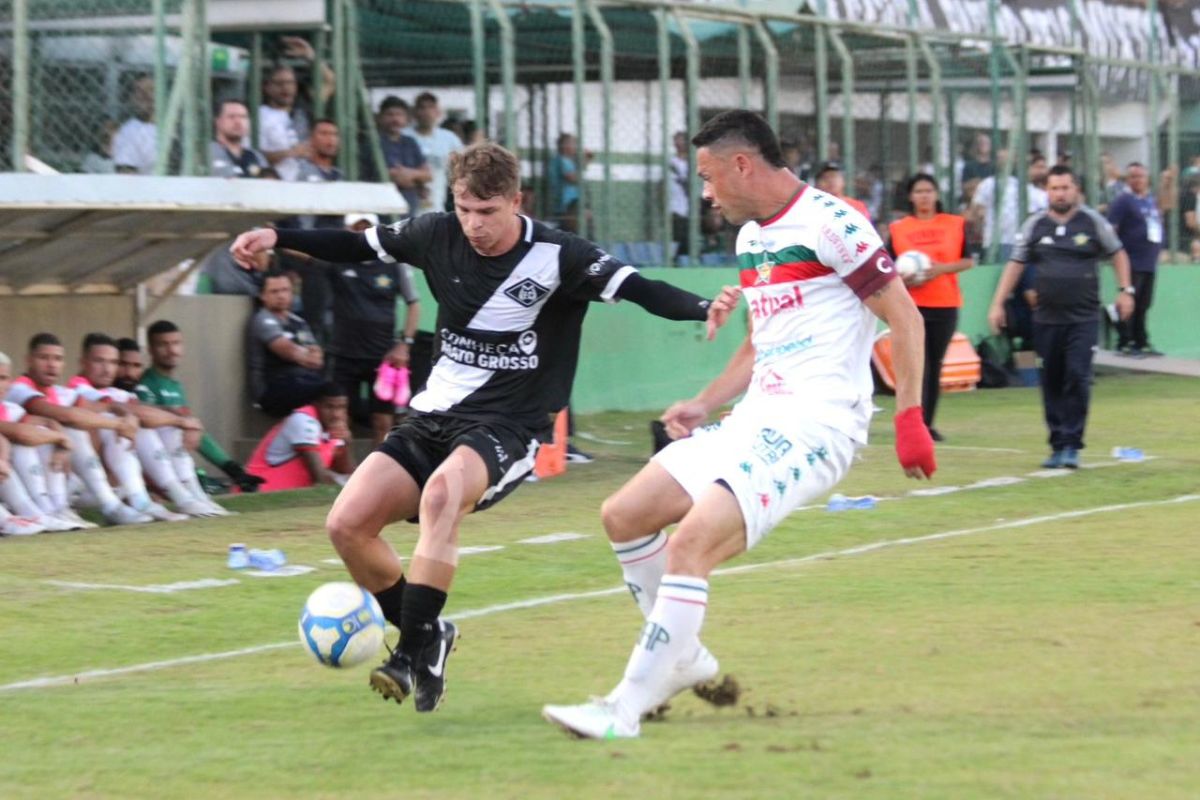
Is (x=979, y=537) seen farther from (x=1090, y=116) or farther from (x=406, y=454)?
(x=1090, y=116)

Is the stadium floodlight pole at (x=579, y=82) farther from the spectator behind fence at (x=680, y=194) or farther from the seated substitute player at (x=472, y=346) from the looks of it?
the seated substitute player at (x=472, y=346)

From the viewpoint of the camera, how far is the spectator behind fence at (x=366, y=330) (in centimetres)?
1538

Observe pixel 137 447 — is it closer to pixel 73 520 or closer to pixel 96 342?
pixel 96 342

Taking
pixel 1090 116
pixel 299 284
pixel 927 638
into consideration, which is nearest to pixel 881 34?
pixel 1090 116

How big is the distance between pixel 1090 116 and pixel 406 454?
75.2 ft

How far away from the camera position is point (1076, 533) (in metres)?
11.5

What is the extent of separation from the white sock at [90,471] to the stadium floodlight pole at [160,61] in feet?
9.32

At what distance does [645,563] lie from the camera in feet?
22.2

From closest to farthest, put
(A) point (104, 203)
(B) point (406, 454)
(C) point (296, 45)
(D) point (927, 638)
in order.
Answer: (B) point (406, 454) < (D) point (927, 638) < (A) point (104, 203) < (C) point (296, 45)

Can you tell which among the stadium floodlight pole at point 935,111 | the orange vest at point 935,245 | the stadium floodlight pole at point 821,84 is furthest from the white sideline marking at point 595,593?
the stadium floodlight pole at point 935,111

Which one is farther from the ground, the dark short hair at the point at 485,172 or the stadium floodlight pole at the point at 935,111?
the stadium floodlight pole at the point at 935,111

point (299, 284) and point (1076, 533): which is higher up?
point (299, 284)

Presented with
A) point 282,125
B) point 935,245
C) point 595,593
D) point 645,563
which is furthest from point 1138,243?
point 645,563

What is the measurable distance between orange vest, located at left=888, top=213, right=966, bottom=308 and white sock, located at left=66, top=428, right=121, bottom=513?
6839mm
